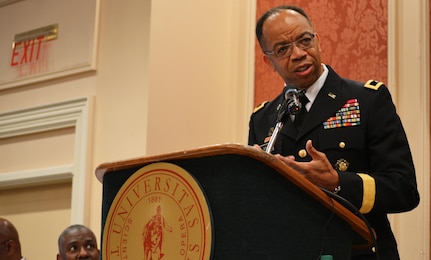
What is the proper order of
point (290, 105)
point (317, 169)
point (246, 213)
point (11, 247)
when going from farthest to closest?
1. point (11, 247)
2. point (290, 105)
3. point (317, 169)
4. point (246, 213)

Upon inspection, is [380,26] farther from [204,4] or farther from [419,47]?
[204,4]

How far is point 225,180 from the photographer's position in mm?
1682

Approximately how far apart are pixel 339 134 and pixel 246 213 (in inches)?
22.4

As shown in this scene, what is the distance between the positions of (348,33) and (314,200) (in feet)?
8.92

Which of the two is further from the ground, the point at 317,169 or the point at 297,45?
the point at 297,45

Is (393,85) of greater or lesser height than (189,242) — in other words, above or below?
above

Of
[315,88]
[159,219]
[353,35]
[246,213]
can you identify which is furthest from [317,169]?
[353,35]

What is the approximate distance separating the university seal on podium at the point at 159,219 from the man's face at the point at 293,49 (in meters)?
0.65

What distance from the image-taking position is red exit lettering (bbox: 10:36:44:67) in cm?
557

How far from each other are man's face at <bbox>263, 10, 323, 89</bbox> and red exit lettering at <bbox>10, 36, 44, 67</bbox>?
351 cm

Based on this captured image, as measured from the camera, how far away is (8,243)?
4.45m

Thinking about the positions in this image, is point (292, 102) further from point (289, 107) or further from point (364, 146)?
point (364, 146)

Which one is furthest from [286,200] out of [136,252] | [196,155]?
[136,252]

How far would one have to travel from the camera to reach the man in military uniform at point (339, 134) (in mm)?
1932
